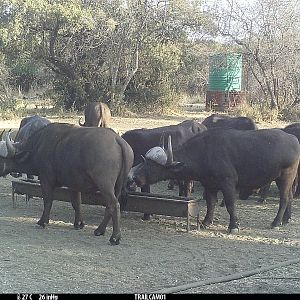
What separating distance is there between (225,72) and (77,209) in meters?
29.2

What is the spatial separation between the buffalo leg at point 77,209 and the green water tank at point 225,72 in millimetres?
25988

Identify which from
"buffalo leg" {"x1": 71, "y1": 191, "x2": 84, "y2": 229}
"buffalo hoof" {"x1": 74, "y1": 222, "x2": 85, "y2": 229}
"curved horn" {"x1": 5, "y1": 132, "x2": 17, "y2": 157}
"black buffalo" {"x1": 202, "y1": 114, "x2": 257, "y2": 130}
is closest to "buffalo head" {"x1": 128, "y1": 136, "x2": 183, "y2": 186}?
"buffalo leg" {"x1": 71, "y1": 191, "x2": 84, "y2": 229}

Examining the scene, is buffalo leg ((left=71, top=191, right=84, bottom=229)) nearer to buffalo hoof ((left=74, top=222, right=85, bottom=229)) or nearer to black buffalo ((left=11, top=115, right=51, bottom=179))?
buffalo hoof ((left=74, top=222, right=85, bottom=229))

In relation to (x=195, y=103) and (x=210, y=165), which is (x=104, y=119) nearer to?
(x=210, y=165)

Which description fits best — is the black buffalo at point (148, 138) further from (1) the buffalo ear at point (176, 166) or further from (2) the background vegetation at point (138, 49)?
(2) the background vegetation at point (138, 49)

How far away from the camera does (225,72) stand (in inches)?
1527

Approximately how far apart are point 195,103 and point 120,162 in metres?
40.9

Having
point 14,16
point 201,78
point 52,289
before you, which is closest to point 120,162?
point 52,289

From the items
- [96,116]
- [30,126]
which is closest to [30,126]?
[30,126]

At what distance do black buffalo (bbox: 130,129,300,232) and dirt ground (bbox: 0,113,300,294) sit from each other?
758 millimetres

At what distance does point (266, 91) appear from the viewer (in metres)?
36.1

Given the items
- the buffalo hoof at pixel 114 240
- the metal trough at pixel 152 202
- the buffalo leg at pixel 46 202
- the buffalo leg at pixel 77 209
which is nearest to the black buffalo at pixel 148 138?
the metal trough at pixel 152 202

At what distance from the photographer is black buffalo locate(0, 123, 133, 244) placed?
9883mm

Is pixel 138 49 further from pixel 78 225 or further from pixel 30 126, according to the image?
pixel 78 225
